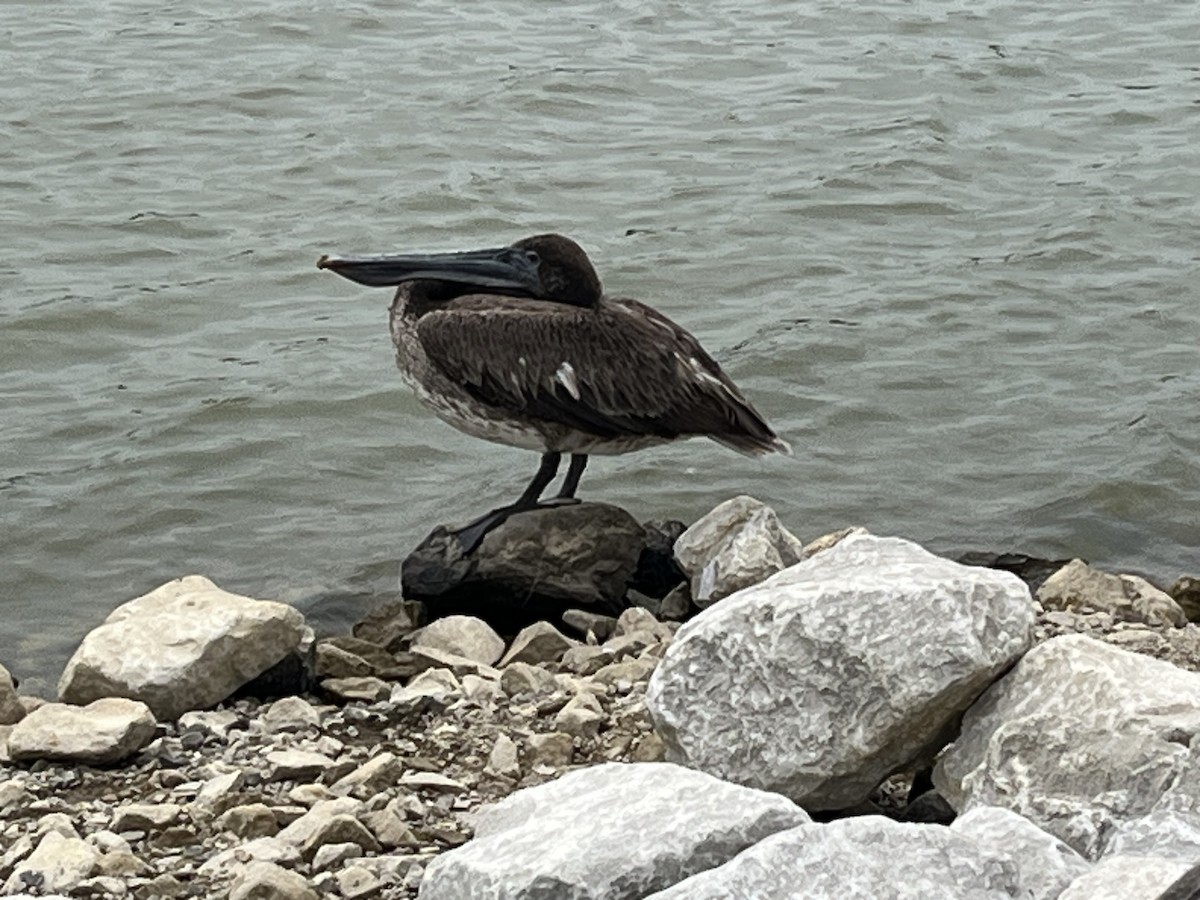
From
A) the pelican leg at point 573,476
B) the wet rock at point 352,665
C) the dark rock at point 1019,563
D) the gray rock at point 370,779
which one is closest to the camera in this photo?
the gray rock at point 370,779

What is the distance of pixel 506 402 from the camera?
20.7 ft

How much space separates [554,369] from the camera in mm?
6250

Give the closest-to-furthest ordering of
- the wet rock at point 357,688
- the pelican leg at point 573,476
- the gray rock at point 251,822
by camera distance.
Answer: the gray rock at point 251,822, the wet rock at point 357,688, the pelican leg at point 573,476

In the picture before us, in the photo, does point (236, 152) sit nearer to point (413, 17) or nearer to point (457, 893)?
point (413, 17)

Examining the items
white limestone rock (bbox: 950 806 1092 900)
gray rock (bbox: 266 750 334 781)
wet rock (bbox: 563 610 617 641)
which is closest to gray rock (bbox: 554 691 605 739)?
gray rock (bbox: 266 750 334 781)

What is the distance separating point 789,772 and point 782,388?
4.38 meters

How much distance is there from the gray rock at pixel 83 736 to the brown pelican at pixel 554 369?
5.44 feet

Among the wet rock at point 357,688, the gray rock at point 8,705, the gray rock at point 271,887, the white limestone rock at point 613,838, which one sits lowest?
the wet rock at point 357,688

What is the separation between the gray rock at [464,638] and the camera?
5.76 meters

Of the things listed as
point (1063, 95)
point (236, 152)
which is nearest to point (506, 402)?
point (236, 152)

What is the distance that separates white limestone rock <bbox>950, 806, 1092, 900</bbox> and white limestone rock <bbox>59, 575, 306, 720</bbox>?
7.34 ft

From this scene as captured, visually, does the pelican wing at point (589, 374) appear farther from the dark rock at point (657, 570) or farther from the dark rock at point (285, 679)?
the dark rock at point (285, 679)

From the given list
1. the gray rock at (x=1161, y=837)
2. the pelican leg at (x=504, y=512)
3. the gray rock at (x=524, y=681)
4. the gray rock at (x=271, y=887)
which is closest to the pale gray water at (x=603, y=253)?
the pelican leg at (x=504, y=512)

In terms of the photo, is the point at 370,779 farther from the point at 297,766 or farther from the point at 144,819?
the point at 144,819
